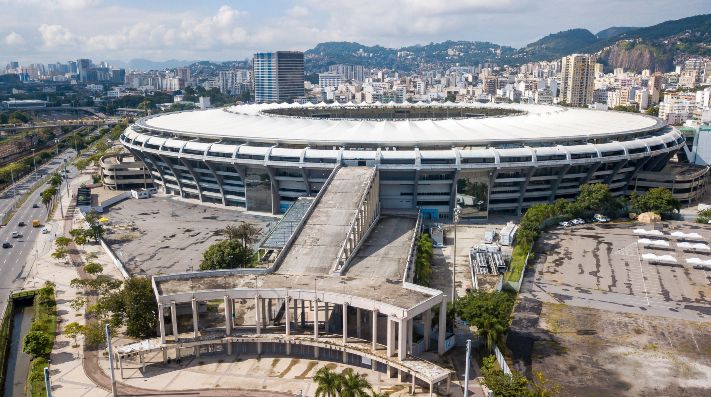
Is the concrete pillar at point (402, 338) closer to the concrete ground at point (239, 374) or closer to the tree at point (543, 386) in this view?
the concrete ground at point (239, 374)

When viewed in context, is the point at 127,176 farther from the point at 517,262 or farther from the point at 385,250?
the point at 517,262

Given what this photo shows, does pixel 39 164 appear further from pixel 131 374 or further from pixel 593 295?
pixel 593 295

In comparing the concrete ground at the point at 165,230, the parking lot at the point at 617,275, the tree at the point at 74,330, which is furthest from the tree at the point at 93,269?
the parking lot at the point at 617,275

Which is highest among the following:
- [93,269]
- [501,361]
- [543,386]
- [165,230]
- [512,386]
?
[512,386]

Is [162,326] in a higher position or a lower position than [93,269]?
higher

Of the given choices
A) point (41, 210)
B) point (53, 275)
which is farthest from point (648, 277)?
point (41, 210)

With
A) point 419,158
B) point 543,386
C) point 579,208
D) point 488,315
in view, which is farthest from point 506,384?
point 579,208

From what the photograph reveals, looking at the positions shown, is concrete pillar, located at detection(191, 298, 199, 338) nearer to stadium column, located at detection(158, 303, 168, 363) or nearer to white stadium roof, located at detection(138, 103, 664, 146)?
stadium column, located at detection(158, 303, 168, 363)
